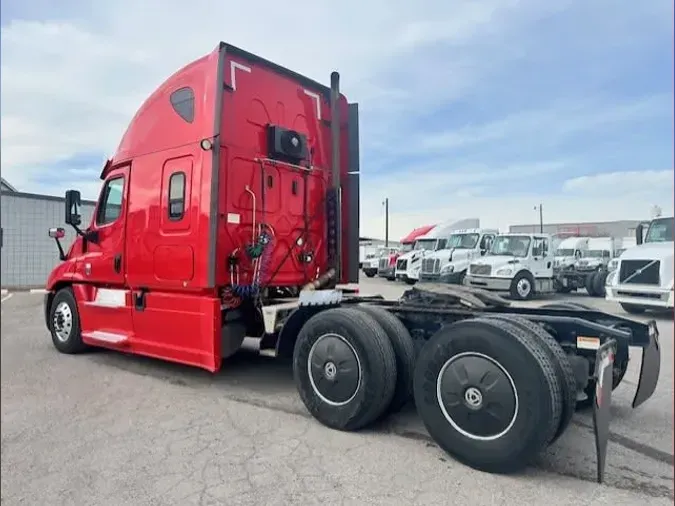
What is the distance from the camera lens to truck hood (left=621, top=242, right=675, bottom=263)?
12173 mm

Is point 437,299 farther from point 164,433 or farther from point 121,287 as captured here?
point 121,287

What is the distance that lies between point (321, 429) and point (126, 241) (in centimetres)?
333

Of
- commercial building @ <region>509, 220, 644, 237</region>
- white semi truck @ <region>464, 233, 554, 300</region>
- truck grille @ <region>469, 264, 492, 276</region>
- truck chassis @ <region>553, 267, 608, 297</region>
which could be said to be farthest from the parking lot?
Answer: commercial building @ <region>509, 220, 644, 237</region>

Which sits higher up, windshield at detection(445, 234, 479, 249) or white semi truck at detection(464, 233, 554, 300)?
windshield at detection(445, 234, 479, 249)

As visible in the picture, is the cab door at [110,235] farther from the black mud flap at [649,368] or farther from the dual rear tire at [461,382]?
the black mud flap at [649,368]

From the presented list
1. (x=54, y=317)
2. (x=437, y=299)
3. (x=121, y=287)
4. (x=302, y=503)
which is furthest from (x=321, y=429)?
(x=54, y=317)

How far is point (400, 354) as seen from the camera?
4055mm

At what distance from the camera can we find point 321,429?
13.5 feet

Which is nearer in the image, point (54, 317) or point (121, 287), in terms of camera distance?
point (121, 287)

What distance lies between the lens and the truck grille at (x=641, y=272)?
40.3ft

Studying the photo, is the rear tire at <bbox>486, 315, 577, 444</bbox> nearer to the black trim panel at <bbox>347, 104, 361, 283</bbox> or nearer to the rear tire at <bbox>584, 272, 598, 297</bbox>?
the black trim panel at <bbox>347, 104, 361, 283</bbox>

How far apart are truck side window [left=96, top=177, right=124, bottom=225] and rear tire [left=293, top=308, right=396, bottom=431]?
315 centimetres

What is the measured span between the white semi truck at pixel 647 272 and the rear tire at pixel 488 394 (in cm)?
1049

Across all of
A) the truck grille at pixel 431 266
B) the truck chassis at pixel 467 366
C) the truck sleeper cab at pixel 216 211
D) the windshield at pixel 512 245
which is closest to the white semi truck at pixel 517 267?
the windshield at pixel 512 245
